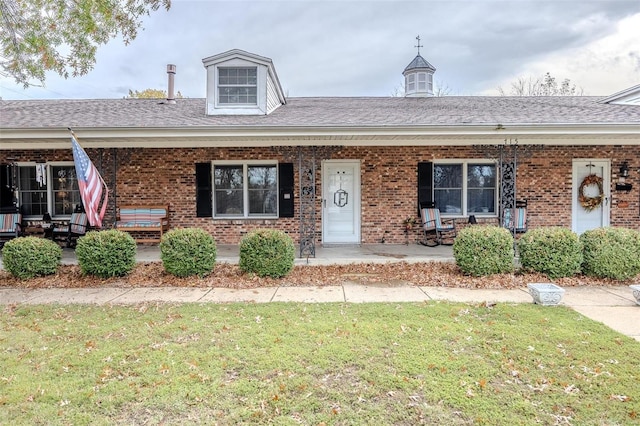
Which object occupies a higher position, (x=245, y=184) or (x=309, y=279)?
(x=245, y=184)

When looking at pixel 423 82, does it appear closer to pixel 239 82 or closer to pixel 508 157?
pixel 508 157

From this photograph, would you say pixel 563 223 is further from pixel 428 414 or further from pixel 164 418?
pixel 164 418

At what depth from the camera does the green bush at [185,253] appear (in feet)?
20.7

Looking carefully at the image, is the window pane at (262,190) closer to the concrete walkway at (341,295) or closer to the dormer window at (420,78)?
the concrete walkway at (341,295)

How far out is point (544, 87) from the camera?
81.4ft

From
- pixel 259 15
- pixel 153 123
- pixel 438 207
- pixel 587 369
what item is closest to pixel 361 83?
pixel 259 15

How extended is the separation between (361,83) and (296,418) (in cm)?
2340

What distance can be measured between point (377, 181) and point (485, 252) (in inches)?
153

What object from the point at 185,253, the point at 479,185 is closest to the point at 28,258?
the point at 185,253

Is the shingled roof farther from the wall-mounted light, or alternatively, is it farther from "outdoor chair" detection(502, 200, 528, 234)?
"outdoor chair" detection(502, 200, 528, 234)

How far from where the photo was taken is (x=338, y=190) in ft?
32.0

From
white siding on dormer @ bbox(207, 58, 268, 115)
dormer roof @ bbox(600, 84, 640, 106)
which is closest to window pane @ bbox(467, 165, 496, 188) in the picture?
dormer roof @ bbox(600, 84, 640, 106)

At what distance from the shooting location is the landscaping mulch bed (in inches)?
239

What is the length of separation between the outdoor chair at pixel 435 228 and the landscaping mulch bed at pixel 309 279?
2519 millimetres
